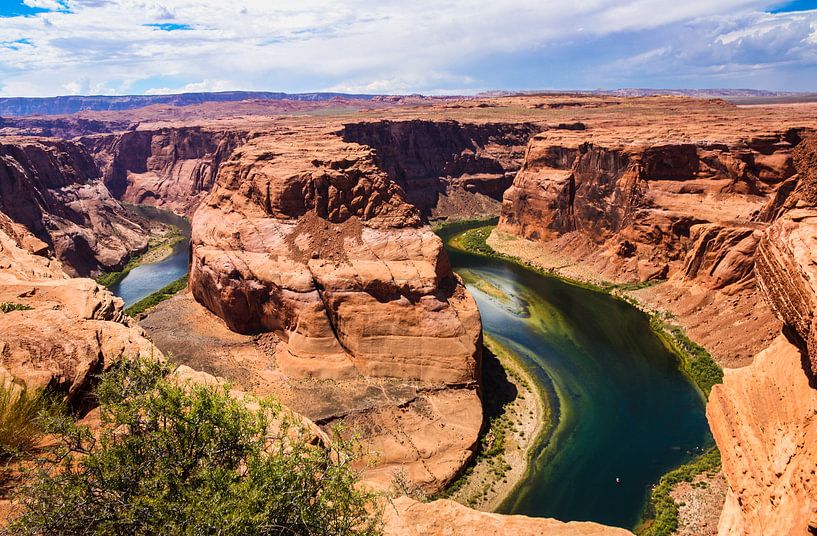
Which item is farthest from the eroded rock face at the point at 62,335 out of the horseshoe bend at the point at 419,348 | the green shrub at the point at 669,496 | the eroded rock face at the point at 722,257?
the eroded rock face at the point at 722,257

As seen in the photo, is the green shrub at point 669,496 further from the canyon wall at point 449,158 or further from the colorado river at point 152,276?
the canyon wall at point 449,158

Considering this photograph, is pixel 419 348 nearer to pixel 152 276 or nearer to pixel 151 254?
pixel 152 276

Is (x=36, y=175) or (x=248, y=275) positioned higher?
(x=36, y=175)

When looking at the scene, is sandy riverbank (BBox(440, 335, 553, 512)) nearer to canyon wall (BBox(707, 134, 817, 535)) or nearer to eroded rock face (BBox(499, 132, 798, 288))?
canyon wall (BBox(707, 134, 817, 535))

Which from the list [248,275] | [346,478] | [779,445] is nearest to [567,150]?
[248,275]

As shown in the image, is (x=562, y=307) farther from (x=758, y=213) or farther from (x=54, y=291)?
(x=54, y=291)

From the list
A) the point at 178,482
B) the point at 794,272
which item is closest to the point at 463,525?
the point at 178,482
